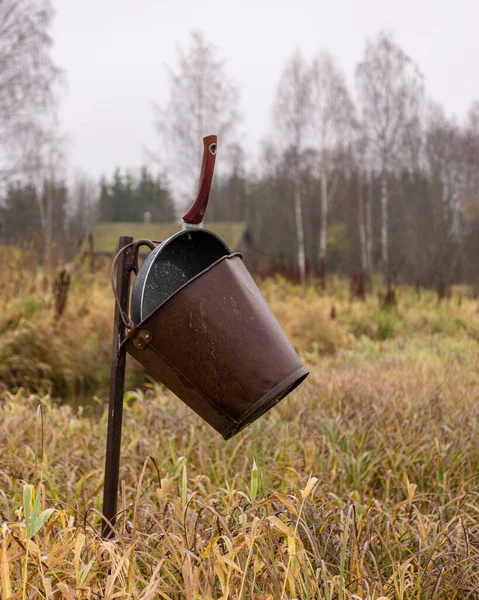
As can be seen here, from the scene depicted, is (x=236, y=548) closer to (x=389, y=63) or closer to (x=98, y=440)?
(x=98, y=440)

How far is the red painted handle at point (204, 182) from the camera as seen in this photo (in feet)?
4.83

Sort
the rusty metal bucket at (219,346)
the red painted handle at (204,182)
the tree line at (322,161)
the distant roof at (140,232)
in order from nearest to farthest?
the rusty metal bucket at (219,346) < the red painted handle at (204,182) < the tree line at (322,161) < the distant roof at (140,232)

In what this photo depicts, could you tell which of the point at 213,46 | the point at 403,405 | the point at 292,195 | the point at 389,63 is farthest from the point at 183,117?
the point at 403,405

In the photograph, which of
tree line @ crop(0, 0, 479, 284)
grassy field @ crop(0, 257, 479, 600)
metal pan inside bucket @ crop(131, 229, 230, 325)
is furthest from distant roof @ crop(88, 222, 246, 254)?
metal pan inside bucket @ crop(131, 229, 230, 325)

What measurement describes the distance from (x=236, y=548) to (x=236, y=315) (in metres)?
0.51

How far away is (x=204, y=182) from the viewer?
1489 mm

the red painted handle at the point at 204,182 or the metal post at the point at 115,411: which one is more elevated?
the red painted handle at the point at 204,182

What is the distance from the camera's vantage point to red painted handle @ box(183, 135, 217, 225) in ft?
4.83

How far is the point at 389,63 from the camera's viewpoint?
19.4m

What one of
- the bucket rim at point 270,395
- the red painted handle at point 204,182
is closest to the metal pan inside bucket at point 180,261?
the red painted handle at point 204,182

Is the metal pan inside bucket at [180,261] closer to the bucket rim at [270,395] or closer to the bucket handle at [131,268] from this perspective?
the bucket handle at [131,268]

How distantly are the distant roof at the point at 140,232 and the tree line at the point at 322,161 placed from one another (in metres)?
2.04

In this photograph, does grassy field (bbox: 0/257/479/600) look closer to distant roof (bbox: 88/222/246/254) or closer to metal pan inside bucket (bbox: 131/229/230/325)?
metal pan inside bucket (bbox: 131/229/230/325)

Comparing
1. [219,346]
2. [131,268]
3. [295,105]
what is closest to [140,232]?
[295,105]
